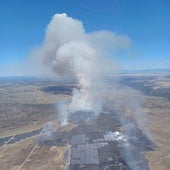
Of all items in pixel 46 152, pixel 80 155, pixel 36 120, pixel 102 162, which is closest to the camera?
pixel 102 162

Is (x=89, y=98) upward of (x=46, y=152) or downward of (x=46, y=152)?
upward

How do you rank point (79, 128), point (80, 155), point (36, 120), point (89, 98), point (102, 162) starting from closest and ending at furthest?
point (102, 162) → point (80, 155) → point (79, 128) → point (36, 120) → point (89, 98)

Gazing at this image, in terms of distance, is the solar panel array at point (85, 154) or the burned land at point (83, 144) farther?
the solar panel array at point (85, 154)

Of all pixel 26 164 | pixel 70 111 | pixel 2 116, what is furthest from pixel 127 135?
pixel 2 116

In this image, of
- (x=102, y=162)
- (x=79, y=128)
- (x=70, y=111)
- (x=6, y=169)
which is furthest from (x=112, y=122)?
(x=6, y=169)

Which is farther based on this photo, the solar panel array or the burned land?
the solar panel array

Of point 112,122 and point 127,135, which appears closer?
point 127,135

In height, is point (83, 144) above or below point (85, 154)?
above

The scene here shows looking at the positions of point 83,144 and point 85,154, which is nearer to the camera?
point 85,154

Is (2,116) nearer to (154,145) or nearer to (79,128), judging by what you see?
(79,128)
